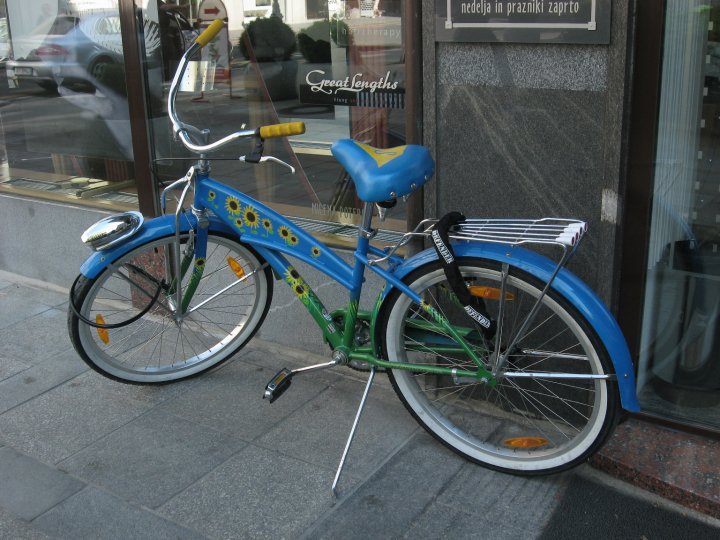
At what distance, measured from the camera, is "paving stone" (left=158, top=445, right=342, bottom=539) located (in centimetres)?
319

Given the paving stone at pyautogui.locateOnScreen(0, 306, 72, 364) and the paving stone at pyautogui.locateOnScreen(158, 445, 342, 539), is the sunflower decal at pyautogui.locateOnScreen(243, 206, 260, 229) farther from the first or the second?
the paving stone at pyautogui.locateOnScreen(0, 306, 72, 364)

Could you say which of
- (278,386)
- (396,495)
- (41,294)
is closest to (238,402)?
(278,386)

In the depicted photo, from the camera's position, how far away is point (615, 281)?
352 centimetres

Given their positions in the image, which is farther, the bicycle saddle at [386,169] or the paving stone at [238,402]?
the paving stone at [238,402]

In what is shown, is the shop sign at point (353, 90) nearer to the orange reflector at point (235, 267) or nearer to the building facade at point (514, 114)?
the building facade at point (514, 114)

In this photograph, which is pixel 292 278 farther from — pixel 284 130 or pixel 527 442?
pixel 527 442

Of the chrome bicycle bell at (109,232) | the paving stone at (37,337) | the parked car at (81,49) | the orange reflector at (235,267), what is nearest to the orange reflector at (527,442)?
the orange reflector at (235,267)

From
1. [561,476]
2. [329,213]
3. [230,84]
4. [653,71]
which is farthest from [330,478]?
[230,84]

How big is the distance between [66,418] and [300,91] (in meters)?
2.01

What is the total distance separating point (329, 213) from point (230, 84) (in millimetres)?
976

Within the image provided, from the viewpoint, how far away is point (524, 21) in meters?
3.38

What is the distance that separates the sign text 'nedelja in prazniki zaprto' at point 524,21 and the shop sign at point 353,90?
1.67 ft

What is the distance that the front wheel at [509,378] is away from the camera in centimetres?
318

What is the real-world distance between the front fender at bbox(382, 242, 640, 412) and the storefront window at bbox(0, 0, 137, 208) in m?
3.02
